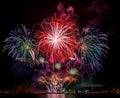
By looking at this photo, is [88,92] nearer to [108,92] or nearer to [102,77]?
[108,92]

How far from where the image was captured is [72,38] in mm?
57156

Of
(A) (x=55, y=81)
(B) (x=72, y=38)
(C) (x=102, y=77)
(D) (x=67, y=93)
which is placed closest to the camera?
(B) (x=72, y=38)

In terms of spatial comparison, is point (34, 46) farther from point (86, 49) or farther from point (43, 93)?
point (43, 93)

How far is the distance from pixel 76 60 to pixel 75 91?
52200 millimetres

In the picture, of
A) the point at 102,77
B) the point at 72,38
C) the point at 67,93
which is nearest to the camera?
the point at 72,38

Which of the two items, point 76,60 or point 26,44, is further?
point 76,60

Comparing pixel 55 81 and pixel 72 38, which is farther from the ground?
pixel 72 38

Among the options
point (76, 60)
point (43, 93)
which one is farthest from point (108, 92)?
point (76, 60)

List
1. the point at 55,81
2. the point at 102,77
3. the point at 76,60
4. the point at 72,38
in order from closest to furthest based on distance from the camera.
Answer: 1. the point at 72,38
2. the point at 76,60
3. the point at 55,81
4. the point at 102,77

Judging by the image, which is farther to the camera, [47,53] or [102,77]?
[102,77]

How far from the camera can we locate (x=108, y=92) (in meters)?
110

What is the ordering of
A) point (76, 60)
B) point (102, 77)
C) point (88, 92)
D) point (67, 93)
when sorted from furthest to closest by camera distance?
point (88, 92), point (67, 93), point (102, 77), point (76, 60)

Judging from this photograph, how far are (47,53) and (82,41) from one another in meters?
6.26

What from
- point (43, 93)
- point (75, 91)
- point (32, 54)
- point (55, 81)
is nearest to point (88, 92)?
point (75, 91)
